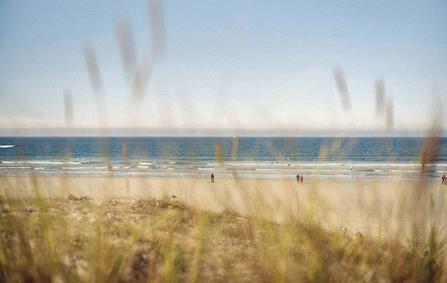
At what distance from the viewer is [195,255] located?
2.15m

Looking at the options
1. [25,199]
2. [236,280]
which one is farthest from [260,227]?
[25,199]

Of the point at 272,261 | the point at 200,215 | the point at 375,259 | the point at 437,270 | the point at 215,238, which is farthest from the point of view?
the point at 200,215

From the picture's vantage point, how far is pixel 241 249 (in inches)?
103

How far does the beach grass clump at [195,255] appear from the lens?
183 centimetres

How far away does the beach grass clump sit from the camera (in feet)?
6.01

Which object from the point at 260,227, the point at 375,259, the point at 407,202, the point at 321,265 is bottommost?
the point at 375,259

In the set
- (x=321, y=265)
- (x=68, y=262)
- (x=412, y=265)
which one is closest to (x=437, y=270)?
(x=412, y=265)

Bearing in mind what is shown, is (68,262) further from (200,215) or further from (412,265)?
(412,265)

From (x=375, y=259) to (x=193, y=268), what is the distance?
131cm

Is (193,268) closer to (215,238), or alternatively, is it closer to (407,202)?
(215,238)

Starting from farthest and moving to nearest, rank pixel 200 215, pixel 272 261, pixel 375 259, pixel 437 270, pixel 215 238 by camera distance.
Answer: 1. pixel 200 215
2. pixel 215 238
3. pixel 375 259
4. pixel 437 270
5. pixel 272 261

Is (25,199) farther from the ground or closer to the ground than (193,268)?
farther from the ground

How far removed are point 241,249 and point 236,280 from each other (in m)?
0.54

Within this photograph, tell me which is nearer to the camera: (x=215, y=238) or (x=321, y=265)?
(x=321, y=265)
